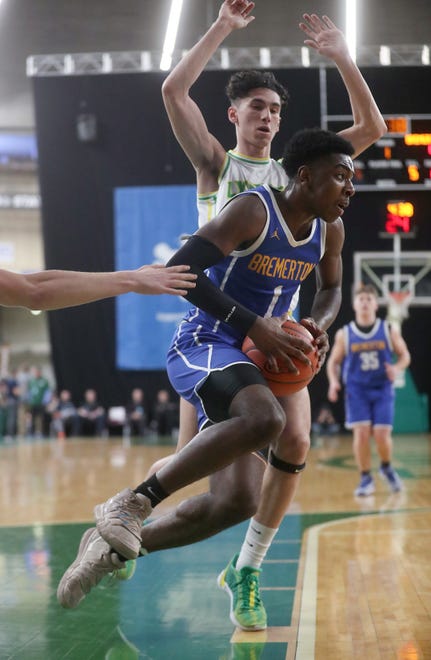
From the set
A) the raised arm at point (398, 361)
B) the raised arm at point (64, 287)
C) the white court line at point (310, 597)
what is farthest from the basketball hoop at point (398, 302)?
the raised arm at point (64, 287)

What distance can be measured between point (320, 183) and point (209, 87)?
13.1 m

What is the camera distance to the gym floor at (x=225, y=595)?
11.7ft

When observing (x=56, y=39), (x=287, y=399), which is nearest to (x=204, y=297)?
(x=287, y=399)

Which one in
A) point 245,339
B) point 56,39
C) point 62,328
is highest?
point 56,39

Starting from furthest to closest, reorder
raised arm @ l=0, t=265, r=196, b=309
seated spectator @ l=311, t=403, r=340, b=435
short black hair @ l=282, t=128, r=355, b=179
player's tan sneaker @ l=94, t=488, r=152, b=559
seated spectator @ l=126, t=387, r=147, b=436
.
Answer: seated spectator @ l=126, t=387, r=147, b=436, seated spectator @ l=311, t=403, r=340, b=435, short black hair @ l=282, t=128, r=355, b=179, player's tan sneaker @ l=94, t=488, r=152, b=559, raised arm @ l=0, t=265, r=196, b=309

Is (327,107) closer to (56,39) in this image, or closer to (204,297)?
(56,39)

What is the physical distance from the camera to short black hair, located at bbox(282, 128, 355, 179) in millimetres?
3633

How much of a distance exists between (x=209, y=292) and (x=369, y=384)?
5401 millimetres

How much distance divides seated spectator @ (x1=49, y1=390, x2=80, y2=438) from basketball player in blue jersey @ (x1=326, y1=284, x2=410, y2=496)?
9.70 metres

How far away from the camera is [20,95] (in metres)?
22.1

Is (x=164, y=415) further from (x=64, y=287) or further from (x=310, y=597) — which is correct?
(x=64, y=287)

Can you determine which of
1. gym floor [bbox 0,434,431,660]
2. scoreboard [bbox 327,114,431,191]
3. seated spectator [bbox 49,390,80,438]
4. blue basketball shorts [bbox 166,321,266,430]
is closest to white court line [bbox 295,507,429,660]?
gym floor [bbox 0,434,431,660]

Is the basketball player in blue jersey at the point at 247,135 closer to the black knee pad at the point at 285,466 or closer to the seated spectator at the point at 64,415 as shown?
the black knee pad at the point at 285,466

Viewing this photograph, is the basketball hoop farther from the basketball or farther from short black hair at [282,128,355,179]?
the basketball
